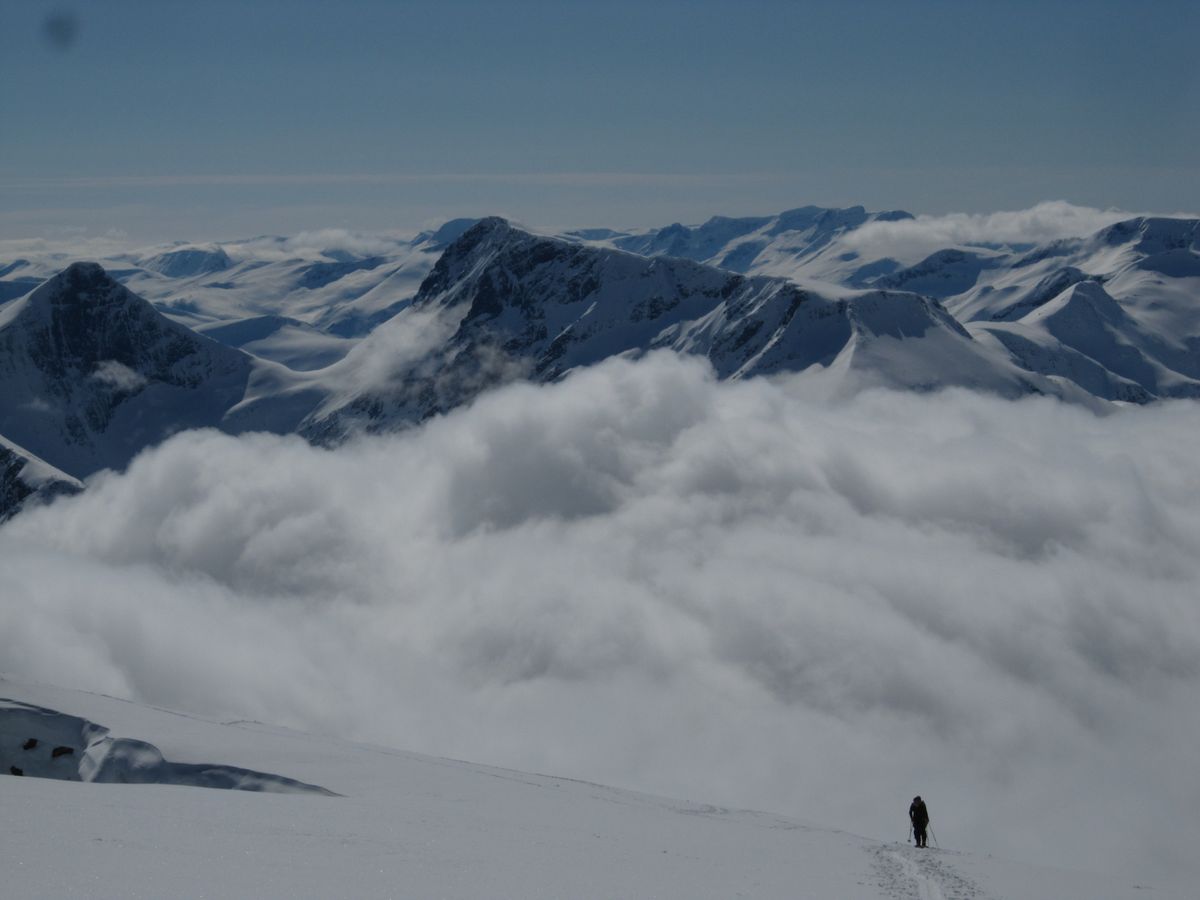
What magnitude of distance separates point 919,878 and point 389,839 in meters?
15.0

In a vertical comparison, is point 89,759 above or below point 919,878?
below

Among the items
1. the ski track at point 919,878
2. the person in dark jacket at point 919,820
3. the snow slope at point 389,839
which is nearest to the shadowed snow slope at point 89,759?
the snow slope at point 389,839

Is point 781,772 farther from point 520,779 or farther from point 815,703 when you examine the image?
point 520,779

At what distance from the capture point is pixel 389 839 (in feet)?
82.4

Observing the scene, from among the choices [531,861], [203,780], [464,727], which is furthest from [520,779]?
[464,727]

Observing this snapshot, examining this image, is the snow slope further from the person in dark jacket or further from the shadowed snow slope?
the person in dark jacket

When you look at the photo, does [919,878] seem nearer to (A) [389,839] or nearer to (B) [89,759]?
(A) [389,839]

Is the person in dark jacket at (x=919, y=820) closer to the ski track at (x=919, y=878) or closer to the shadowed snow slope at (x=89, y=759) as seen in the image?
the ski track at (x=919, y=878)

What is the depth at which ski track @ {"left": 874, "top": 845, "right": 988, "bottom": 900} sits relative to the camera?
26781 millimetres

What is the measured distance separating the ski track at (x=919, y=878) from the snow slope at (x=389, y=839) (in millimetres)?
100

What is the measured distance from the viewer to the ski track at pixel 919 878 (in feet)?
87.9

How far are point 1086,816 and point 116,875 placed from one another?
152947 millimetres

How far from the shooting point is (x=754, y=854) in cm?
2955

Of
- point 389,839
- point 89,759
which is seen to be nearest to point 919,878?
point 389,839
